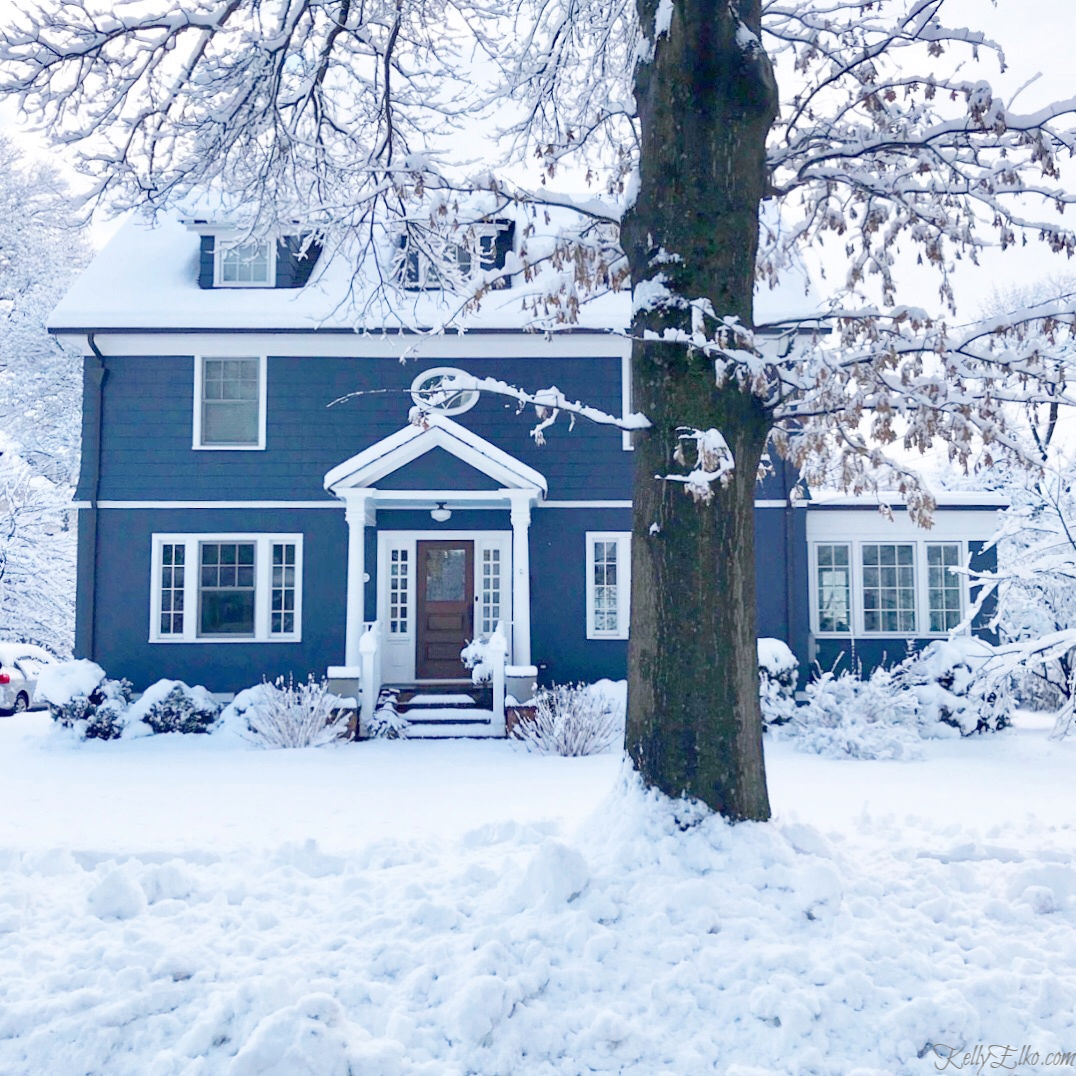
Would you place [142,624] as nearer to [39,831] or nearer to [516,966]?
[39,831]

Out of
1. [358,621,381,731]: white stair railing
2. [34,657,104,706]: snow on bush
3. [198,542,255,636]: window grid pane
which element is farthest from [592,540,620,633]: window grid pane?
[34,657,104,706]: snow on bush

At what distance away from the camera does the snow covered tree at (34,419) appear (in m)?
24.5

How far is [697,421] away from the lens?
546 cm

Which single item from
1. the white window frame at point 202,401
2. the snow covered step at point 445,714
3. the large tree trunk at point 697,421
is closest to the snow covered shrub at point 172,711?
the snow covered step at point 445,714

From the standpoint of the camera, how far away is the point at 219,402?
577 inches

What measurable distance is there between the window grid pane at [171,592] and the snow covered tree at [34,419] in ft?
37.7

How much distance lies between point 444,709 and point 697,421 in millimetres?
8721

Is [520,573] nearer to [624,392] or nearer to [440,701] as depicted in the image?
[440,701]

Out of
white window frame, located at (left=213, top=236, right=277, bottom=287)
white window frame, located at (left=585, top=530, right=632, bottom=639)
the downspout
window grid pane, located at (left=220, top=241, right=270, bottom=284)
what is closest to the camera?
the downspout

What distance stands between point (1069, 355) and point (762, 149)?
2.03 m

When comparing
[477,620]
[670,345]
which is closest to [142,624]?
[477,620]

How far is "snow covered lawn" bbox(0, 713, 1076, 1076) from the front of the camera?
3598 mm

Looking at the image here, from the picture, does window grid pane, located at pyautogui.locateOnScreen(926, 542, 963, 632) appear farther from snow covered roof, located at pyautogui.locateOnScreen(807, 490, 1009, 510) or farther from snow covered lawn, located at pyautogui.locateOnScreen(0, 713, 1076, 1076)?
snow covered lawn, located at pyautogui.locateOnScreen(0, 713, 1076, 1076)

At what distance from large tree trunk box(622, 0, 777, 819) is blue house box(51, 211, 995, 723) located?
8.44 m
